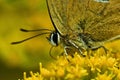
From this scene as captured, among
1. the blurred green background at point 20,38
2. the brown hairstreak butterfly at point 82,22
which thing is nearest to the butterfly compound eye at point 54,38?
the brown hairstreak butterfly at point 82,22

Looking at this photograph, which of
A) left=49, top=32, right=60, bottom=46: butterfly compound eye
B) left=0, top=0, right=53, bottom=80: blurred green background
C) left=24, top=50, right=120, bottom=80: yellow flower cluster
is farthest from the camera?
left=0, top=0, right=53, bottom=80: blurred green background

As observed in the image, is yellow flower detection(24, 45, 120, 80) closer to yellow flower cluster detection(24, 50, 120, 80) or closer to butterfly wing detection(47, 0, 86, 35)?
yellow flower cluster detection(24, 50, 120, 80)

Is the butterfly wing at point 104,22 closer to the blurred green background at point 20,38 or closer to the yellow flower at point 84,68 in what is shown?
the yellow flower at point 84,68

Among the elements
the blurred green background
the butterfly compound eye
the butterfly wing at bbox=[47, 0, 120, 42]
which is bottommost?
the blurred green background

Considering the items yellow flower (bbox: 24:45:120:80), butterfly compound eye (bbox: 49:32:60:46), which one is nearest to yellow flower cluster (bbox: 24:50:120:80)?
yellow flower (bbox: 24:45:120:80)

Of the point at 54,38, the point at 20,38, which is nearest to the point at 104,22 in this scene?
the point at 54,38

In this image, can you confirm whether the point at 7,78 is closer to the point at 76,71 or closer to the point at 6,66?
the point at 6,66
